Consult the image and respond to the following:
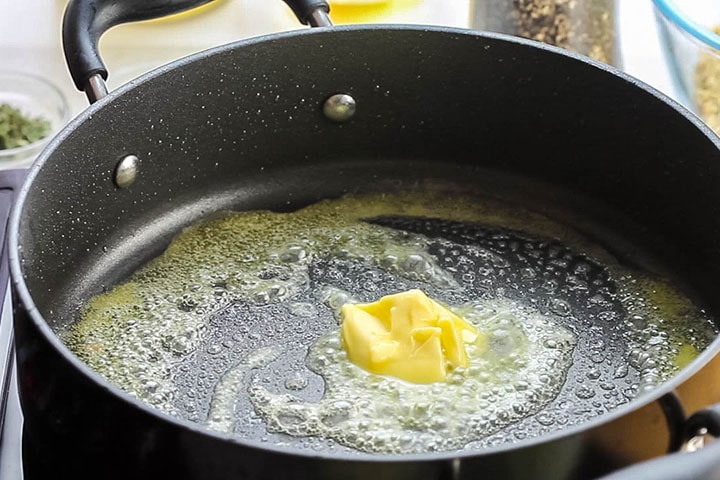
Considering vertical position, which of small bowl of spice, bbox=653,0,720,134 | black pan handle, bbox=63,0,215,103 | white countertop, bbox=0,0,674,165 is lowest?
black pan handle, bbox=63,0,215,103

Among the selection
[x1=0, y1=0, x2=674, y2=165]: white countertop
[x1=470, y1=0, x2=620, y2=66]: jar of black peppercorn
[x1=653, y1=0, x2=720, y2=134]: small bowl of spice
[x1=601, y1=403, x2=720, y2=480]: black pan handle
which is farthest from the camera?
[x1=0, y1=0, x2=674, y2=165]: white countertop

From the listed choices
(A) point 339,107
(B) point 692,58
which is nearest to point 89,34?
(A) point 339,107

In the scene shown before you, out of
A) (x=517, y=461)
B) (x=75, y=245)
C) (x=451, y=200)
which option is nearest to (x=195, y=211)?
(x=75, y=245)

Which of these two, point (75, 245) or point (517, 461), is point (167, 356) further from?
point (517, 461)

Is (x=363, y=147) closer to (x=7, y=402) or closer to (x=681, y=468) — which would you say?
(x=7, y=402)

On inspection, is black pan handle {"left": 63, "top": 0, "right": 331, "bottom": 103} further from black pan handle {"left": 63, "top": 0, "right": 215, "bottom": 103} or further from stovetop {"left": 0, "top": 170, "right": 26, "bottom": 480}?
stovetop {"left": 0, "top": 170, "right": 26, "bottom": 480}

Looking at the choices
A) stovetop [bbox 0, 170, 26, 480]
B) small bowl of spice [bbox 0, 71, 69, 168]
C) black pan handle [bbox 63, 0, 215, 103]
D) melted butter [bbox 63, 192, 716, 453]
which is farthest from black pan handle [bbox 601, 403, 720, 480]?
small bowl of spice [bbox 0, 71, 69, 168]
